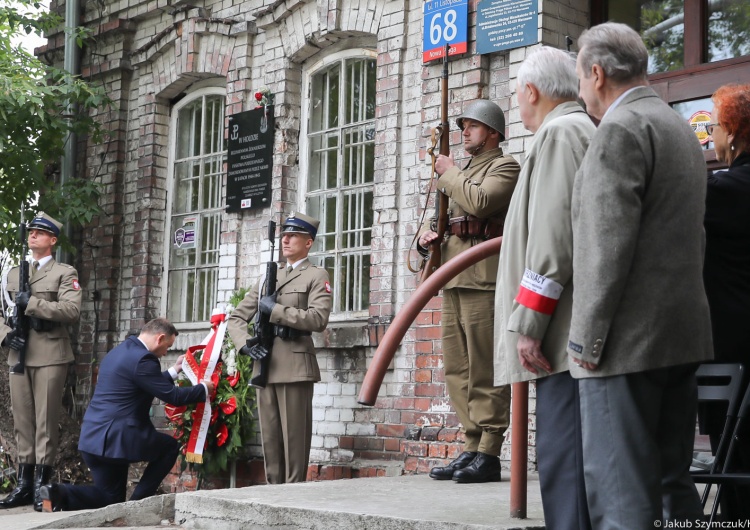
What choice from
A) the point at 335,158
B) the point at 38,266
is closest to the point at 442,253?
the point at 335,158

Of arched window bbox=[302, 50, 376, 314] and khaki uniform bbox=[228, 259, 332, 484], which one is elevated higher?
arched window bbox=[302, 50, 376, 314]

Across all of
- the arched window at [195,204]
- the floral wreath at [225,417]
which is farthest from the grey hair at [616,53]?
the arched window at [195,204]

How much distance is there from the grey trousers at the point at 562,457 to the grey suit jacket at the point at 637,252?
0.25 meters

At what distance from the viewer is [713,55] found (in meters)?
5.84

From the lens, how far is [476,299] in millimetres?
4980

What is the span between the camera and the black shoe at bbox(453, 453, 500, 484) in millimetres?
4848

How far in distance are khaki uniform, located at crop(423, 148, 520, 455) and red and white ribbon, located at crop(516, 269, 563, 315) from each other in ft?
5.73

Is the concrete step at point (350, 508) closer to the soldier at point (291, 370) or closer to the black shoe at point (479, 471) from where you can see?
the black shoe at point (479, 471)

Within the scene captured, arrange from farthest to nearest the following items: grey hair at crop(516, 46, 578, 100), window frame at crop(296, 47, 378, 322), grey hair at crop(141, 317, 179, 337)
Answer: window frame at crop(296, 47, 378, 322), grey hair at crop(141, 317, 179, 337), grey hair at crop(516, 46, 578, 100)

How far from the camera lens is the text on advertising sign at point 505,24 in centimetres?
619

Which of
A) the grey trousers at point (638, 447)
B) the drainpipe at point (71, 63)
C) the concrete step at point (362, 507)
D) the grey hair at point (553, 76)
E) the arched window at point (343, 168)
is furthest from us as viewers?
the drainpipe at point (71, 63)

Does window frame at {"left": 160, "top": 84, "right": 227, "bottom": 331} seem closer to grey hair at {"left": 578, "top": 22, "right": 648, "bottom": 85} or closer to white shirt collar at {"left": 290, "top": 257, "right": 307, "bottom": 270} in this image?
white shirt collar at {"left": 290, "top": 257, "right": 307, "bottom": 270}

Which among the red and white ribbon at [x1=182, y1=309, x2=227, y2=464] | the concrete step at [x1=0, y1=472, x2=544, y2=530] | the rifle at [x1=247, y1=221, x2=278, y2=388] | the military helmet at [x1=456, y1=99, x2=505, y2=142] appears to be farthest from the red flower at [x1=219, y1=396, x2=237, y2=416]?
the military helmet at [x1=456, y1=99, x2=505, y2=142]

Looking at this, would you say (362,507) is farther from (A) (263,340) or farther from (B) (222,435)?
(B) (222,435)
